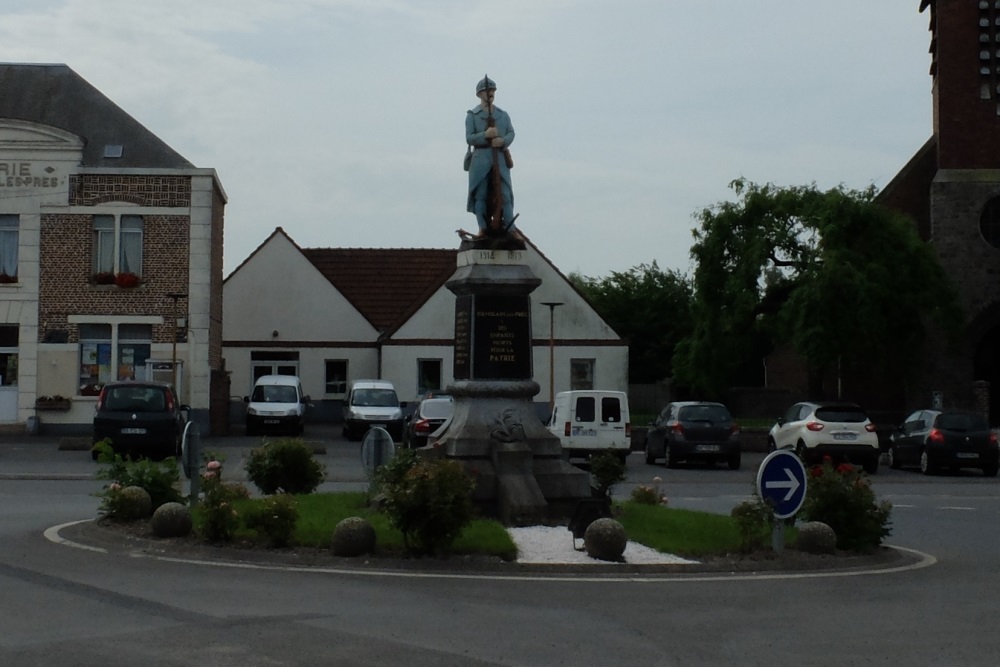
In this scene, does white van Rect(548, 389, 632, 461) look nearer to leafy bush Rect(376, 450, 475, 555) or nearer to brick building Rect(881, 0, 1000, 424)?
brick building Rect(881, 0, 1000, 424)

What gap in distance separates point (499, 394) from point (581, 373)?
3613 cm

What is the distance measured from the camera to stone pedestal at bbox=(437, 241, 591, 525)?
638 inches

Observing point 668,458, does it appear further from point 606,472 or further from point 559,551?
point 559,551

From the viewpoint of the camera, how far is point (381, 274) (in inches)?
2292

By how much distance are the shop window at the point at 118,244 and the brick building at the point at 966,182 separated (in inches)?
966

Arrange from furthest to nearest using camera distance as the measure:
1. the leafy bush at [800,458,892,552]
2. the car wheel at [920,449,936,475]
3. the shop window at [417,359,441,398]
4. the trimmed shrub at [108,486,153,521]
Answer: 1. the shop window at [417,359,441,398]
2. the car wheel at [920,449,936,475]
3. the trimmed shrub at [108,486,153,521]
4. the leafy bush at [800,458,892,552]

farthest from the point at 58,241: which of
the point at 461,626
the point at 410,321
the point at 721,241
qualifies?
the point at 461,626

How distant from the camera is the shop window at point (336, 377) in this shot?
179ft

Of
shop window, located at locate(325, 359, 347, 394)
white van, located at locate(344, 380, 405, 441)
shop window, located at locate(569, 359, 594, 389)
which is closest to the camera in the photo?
white van, located at locate(344, 380, 405, 441)

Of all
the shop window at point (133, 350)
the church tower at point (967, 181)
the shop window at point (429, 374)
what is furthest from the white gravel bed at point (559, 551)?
the shop window at point (429, 374)

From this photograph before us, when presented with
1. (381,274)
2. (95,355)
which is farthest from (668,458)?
(381,274)

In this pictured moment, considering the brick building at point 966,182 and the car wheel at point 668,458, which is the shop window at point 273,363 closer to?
the brick building at point 966,182

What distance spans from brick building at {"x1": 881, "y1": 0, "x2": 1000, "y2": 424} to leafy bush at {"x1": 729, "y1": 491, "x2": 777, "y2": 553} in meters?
33.4

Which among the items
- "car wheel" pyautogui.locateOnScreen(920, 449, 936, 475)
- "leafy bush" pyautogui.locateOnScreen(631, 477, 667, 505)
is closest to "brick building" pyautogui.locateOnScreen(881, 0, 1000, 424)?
"car wheel" pyautogui.locateOnScreen(920, 449, 936, 475)
